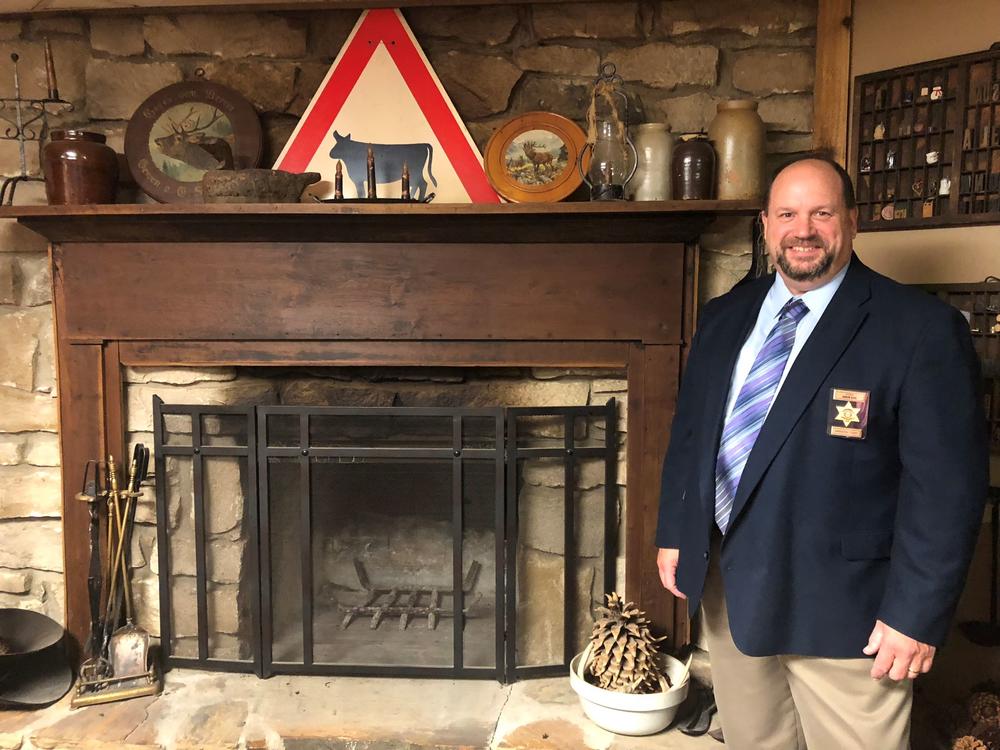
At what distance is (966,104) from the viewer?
1.70 meters

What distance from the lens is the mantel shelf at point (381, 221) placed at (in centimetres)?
175

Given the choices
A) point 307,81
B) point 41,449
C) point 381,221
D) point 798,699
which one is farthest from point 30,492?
point 798,699

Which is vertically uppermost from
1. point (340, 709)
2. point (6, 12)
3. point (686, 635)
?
point (6, 12)

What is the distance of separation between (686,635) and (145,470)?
1.46 metres

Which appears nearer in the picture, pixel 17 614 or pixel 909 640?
pixel 909 640

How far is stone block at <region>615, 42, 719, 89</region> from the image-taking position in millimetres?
1883

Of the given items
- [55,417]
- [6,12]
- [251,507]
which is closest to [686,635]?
[251,507]

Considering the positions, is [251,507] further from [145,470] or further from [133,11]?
[133,11]

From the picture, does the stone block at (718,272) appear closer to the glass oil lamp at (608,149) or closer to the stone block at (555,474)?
the glass oil lamp at (608,149)

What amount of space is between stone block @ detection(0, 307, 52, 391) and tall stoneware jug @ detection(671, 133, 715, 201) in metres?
1.62

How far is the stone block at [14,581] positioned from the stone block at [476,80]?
5.48 ft

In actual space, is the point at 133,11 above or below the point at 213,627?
above

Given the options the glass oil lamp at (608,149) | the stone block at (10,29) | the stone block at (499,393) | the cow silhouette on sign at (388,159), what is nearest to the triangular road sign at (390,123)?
the cow silhouette on sign at (388,159)

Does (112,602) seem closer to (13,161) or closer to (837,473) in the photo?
(13,161)
